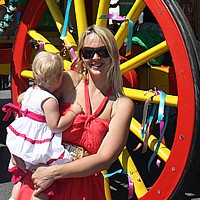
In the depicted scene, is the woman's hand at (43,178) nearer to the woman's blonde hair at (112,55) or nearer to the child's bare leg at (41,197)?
the child's bare leg at (41,197)

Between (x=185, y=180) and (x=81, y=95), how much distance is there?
0.72 meters

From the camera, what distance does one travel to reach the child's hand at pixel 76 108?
1898 millimetres

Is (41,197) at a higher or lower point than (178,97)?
lower

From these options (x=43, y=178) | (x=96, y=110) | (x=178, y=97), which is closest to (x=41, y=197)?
(x=43, y=178)

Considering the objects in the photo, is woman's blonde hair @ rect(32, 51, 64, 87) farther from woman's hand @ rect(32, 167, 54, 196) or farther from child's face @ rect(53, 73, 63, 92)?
woman's hand @ rect(32, 167, 54, 196)

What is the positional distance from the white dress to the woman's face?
230mm

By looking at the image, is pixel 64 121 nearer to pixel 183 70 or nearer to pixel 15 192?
pixel 15 192

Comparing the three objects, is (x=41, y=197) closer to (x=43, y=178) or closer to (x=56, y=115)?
(x=43, y=178)

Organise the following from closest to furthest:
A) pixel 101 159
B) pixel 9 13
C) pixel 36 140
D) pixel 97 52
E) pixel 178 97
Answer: pixel 101 159, pixel 97 52, pixel 36 140, pixel 178 97, pixel 9 13

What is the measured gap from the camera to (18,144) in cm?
196

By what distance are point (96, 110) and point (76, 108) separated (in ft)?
0.27

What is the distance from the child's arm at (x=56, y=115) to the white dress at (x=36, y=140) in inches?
1.4

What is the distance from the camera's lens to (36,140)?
1.95 m

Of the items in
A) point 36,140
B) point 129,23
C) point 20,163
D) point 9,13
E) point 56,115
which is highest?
point 9,13
